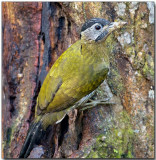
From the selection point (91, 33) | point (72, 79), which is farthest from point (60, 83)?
point (91, 33)

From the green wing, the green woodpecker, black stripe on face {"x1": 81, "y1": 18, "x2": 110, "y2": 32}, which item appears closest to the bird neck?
the green woodpecker

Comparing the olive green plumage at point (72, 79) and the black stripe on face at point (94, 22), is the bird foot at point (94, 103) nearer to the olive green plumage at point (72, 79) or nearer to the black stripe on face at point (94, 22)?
the olive green plumage at point (72, 79)

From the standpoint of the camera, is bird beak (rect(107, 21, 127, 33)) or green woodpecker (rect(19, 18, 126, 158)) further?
green woodpecker (rect(19, 18, 126, 158))

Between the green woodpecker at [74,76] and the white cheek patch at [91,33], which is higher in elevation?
the white cheek patch at [91,33]

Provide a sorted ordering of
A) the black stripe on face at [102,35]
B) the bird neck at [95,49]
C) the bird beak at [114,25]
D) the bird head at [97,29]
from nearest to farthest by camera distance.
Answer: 1. the bird beak at [114,25]
2. the bird head at [97,29]
3. the black stripe on face at [102,35]
4. the bird neck at [95,49]

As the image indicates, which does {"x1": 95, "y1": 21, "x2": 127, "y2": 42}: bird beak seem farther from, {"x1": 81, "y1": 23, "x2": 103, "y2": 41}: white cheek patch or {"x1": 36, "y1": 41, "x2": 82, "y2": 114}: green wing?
{"x1": 36, "y1": 41, "x2": 82, "y2": 114}: green wing

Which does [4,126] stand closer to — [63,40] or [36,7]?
[63,40]

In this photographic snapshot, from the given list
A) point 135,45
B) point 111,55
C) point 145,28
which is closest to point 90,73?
point 111,55

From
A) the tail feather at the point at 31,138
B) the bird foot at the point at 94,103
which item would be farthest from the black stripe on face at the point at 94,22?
the tail feather at the point at 31,138
